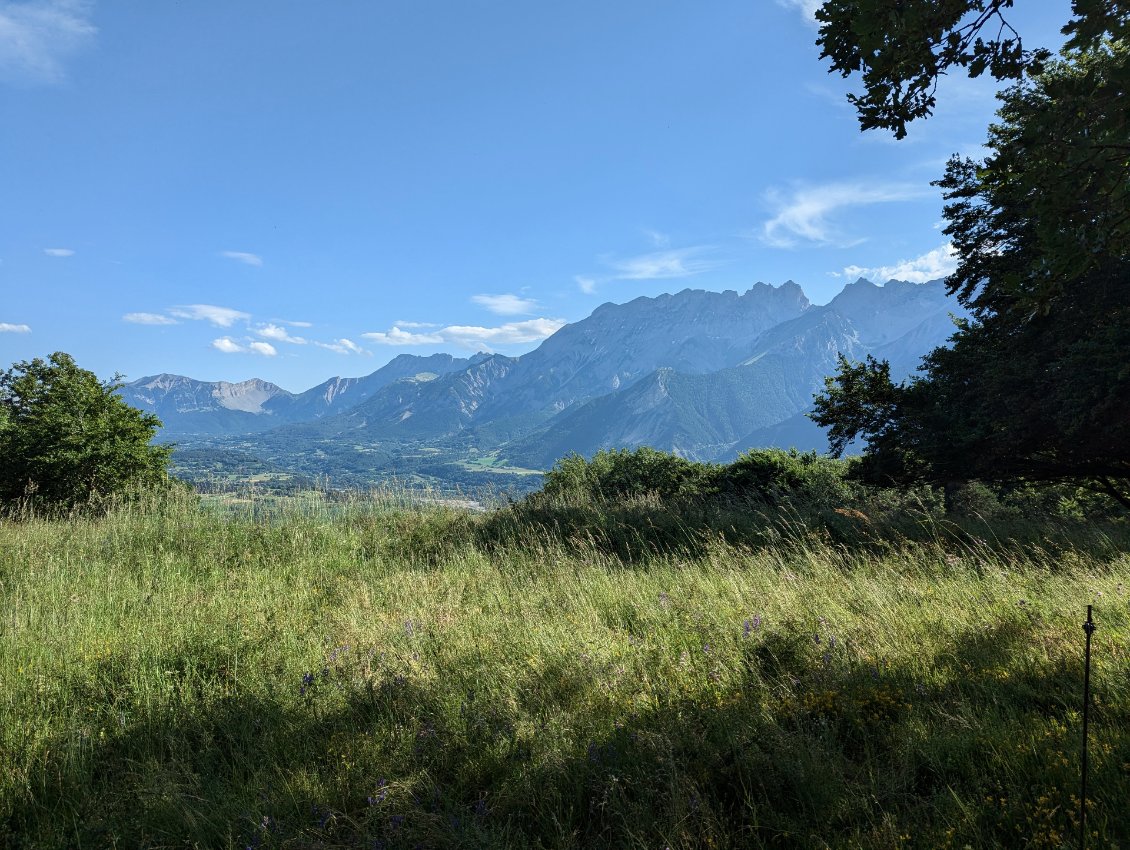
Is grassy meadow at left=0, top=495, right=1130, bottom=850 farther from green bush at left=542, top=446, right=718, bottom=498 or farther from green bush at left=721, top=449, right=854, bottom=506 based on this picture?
green bush at left=542, top=446, right=718, bottom=498

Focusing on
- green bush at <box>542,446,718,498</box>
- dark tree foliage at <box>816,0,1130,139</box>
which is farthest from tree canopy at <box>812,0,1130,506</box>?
green bush at <box>542,446,718,498</box>

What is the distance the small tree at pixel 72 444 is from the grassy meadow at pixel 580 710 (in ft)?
46.0

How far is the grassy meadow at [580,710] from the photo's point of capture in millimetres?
2658

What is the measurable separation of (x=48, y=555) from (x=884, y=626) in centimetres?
1134

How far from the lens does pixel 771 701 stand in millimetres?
3611

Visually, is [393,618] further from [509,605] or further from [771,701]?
[771,701]

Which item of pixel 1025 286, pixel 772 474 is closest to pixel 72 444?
pixel 1025 286

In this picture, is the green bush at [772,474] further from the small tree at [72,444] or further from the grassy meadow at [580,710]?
the small tree at [72,444]

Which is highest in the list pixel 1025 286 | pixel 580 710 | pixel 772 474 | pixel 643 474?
pixel 1025 286

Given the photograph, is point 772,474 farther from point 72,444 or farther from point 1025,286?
point 72,444

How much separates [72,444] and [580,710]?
21.9 meters

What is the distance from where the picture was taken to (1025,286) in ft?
13.2

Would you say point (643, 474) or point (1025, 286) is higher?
point (1025, 286)

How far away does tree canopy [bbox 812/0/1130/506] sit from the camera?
342 cm
